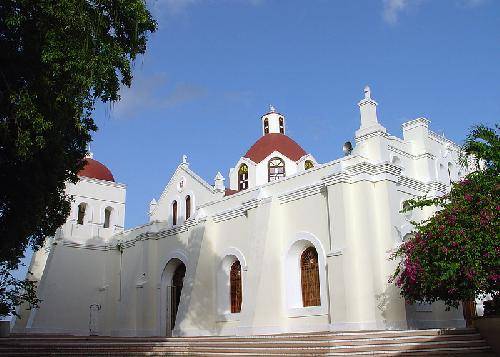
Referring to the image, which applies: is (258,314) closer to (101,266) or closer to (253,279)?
(253,279)

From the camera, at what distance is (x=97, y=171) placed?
28250 millimetres

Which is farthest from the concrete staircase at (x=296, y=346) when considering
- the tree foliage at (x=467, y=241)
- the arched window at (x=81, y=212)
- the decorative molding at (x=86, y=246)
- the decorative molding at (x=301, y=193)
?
the arched window at (x=81, y=212)

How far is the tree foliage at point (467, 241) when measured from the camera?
1156 cm

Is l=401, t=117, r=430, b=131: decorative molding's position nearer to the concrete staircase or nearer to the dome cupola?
the concrete staircase

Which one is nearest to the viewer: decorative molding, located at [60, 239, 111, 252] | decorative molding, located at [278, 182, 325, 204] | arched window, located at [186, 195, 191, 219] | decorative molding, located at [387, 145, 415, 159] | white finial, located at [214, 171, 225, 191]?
decorative molding, located at [278, 182, 325, 204]

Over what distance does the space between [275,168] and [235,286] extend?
610 cm

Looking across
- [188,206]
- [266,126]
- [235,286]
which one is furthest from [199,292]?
[266,126]

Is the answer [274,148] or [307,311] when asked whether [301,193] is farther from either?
[274,148]

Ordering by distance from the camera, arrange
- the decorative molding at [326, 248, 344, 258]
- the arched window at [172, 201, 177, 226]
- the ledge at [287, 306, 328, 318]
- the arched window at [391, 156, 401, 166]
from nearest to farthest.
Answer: the decorative molding at [326, 248, 344, 258]
the ledge at [287, 306, 328, 318]
the arched window at [391, 156, 401, 166]
the arched window at [172, 201, 177, 226]

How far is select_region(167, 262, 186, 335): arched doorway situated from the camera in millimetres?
22703

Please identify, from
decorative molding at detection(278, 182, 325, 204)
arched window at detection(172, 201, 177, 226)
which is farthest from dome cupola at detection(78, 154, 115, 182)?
decorative molding at detection(278, 182, 325, 204)

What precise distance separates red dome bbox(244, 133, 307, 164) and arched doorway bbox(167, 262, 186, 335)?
228 inches

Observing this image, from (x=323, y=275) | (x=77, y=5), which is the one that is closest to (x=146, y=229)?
(x=323, y=275)

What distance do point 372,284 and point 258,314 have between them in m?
4.02
